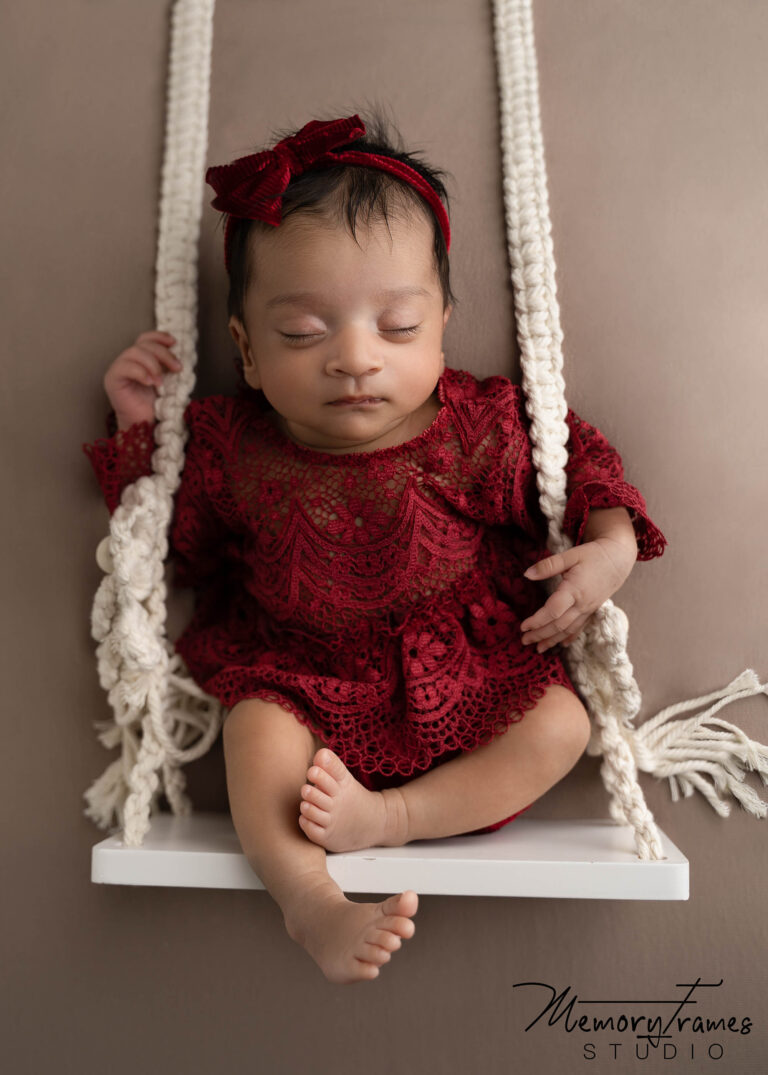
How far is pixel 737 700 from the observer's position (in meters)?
1.03

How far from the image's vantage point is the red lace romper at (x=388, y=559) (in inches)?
37.2

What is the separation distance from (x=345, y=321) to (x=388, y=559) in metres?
0.25

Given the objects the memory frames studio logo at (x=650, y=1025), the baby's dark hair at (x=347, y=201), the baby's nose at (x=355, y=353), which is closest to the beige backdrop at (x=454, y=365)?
the memory frames studio logo at (x=650, y=1025)

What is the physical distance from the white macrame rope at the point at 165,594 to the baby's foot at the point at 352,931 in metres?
0.24

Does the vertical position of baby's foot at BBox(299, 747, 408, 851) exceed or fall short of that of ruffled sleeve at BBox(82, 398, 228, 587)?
it falls short

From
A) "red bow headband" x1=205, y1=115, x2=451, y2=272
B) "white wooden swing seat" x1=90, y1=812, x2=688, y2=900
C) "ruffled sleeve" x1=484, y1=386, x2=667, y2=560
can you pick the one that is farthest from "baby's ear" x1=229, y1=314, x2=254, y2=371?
"white wooden swing seat" x1=90, y1=812, x2=688, y2=900

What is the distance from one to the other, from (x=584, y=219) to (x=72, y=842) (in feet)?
3.15

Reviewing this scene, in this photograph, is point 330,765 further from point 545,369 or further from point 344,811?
point 545,369

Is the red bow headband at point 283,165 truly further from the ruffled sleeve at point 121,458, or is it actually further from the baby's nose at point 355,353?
the ruffled sleeve at point 121,458

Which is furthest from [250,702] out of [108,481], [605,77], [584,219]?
[605,77]

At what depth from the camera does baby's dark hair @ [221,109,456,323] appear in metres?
0.92

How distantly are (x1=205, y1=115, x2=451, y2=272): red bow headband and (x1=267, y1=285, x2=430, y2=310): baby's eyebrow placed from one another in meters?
0.08

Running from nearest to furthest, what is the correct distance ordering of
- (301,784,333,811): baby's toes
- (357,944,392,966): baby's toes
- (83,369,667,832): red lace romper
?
(357,944,392,966): baby's toes → (301,784,333,811): baby's toes → (83,369,667,832): red lace romper

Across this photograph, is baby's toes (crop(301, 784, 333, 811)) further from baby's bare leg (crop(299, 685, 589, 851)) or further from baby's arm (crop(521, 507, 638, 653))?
baby's arm (crop(521, 507, 638, 653))
